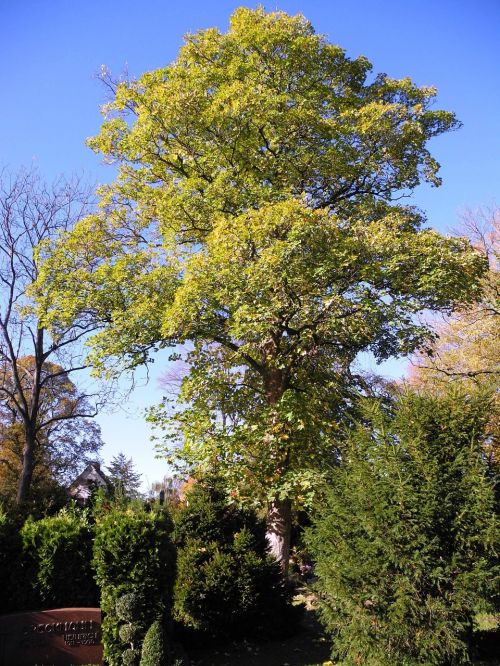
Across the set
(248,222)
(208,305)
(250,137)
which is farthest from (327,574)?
(250,137)

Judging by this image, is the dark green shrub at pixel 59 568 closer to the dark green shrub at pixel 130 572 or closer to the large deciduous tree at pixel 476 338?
the dark green shrub at pixel 130 572

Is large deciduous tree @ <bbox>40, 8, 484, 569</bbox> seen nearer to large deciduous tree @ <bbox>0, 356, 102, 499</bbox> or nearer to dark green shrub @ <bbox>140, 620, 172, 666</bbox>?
dark green shrub @ <bbox>140, 620, 172, 666</bbox>

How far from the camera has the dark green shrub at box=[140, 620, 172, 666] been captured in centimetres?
776

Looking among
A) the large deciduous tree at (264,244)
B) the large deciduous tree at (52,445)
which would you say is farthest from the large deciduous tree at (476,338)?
the large deciduous tree at (52,445)

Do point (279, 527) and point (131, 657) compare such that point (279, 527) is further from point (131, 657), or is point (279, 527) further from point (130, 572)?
point (131, 657)

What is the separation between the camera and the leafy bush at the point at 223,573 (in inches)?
403

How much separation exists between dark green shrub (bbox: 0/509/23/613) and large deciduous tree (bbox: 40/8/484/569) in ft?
12.4

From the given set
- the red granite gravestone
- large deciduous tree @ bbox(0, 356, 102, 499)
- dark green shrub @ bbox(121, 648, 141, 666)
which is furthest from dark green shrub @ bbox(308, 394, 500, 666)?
large deciduous tree @ bbox(0, 356, 102, 499)

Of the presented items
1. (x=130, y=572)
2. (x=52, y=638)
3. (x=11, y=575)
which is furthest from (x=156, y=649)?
(x=11, y=575)

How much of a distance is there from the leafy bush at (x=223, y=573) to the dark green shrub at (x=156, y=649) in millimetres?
2226

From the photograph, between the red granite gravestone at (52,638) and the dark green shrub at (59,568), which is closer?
the red granite gravestone at (52,638)

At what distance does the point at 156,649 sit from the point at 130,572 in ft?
4.40

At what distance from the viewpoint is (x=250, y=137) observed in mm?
13547

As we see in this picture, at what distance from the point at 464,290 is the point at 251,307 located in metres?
4.78
